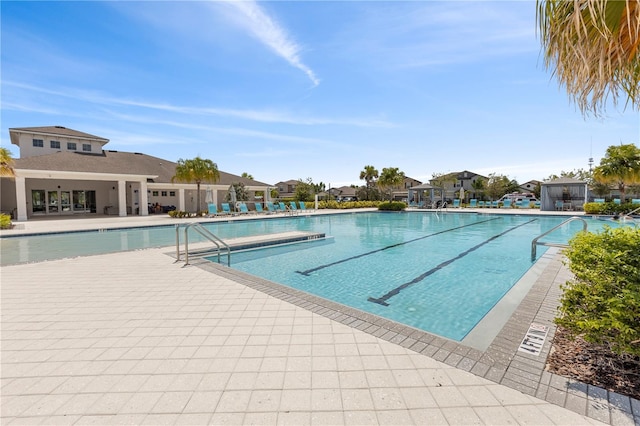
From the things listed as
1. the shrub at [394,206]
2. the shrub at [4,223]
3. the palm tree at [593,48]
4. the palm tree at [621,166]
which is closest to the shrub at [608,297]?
the palm tree at [593,48]

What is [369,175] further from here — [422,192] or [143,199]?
[143,199]

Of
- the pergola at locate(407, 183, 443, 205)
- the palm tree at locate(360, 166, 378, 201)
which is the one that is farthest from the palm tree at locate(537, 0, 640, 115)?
the palm tree at locate(360, 166, 378, 201)

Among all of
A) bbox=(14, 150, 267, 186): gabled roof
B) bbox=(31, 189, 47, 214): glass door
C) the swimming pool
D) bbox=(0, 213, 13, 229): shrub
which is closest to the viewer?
the swimming pool

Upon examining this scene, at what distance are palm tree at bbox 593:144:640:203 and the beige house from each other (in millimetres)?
29430

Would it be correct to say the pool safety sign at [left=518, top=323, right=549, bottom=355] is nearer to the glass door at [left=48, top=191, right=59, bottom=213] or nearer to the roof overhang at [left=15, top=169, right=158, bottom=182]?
the roof overhang at [left=15, top=169, right=158, bottom=182]

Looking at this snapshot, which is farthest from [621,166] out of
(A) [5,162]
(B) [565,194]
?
(A) [5,162]

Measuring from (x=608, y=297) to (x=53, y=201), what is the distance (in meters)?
31.1

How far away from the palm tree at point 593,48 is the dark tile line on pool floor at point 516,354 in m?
2.44

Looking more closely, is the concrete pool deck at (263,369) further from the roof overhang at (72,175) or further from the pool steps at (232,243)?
the roof overhang at (72,175)

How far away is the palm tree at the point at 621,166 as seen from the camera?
1994cm

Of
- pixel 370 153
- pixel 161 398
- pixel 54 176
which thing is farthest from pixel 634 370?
pixel 370 153

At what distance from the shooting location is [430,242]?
1178 cm

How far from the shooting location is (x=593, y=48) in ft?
7.84

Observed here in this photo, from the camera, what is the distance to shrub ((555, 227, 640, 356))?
7.38 feet
